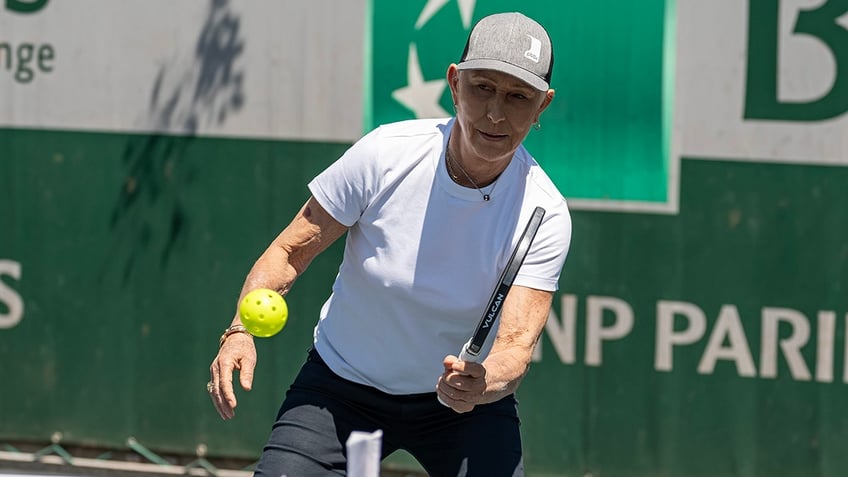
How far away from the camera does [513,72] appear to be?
3.03 meters

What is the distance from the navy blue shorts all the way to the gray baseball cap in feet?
2.68

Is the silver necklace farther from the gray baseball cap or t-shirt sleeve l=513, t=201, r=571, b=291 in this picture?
the gray baseball cap

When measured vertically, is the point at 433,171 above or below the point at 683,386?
above

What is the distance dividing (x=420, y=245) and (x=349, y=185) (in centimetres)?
22

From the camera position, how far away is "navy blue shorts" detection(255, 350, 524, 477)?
10.4 ft

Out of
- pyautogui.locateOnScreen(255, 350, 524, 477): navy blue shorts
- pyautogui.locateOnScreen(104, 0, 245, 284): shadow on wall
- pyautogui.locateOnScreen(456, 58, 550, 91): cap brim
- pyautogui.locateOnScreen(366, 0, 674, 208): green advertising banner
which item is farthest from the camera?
pyautogui.locateOnScreen(104, 0, 245, 284): shadow on wall

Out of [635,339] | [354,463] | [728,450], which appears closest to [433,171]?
[354,463]

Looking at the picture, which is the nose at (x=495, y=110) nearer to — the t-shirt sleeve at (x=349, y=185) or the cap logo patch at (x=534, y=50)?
the cap logo patch at (x=534, y=50)

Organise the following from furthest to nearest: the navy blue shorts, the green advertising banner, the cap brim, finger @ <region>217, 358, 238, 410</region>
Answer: the green advertising banner, the navy blue shorts, the cap brim, finger @ <region>217, 358, 238, 410</region>

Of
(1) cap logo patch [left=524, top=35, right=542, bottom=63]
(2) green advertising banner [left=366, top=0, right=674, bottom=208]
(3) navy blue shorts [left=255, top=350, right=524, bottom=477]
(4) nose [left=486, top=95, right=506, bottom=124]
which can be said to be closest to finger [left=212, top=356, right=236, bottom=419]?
(3) navy blue shorts [left=255, top=350, right=524, bottom=477]

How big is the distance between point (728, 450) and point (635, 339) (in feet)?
1.83

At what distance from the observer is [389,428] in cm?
331

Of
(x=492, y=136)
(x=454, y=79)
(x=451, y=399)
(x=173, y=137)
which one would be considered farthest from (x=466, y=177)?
(x=173, y=137)

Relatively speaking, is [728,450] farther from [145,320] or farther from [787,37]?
[145,320]
